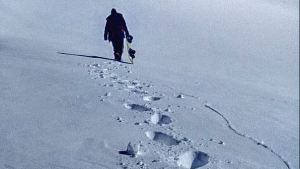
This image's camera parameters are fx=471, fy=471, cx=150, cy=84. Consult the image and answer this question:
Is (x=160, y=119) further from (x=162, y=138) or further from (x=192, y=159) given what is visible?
(x=192, y=159)

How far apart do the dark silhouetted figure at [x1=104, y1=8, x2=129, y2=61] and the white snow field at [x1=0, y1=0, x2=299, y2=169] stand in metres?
0.96

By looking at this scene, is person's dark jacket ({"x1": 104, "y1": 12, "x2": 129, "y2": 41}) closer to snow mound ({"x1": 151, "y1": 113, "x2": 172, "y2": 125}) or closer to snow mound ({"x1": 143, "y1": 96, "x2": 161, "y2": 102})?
snow mound ({"x1": 143, "y1": 96, "x2": 161, "y2": 102})

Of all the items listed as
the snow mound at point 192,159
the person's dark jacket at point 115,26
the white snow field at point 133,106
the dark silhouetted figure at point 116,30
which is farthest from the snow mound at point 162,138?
the person's dark jacket at point 115,26

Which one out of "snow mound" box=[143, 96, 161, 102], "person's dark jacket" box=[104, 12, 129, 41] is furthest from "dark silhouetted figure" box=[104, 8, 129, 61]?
"snow mound" box=[143, 96, 161, 102]

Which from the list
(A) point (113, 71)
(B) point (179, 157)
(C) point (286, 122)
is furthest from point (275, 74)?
(B) point (179, 157)

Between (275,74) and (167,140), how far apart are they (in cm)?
1003

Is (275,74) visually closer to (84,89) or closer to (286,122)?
(286,122)

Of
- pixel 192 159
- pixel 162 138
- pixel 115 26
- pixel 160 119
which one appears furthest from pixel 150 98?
pixel 115 26

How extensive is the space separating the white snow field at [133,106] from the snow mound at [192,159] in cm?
1

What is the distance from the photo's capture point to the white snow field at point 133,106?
16.0 feet

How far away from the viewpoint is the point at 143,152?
5.02 metres

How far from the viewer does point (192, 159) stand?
5.25 meters

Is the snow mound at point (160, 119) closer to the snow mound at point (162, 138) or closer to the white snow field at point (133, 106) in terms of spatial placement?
the white snow field at point (133, 106)

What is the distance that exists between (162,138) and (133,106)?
3.82 feet
